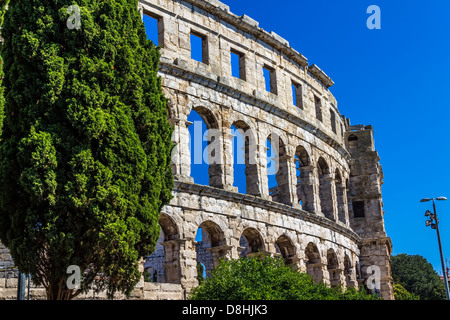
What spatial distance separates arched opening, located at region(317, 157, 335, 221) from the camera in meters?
27.2

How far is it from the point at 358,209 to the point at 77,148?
21.5 meters

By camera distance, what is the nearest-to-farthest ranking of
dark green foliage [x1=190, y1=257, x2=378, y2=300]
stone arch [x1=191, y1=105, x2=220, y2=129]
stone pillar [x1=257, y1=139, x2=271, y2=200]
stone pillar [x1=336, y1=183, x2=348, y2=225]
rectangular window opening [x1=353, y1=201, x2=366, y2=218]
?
dark green foliage [x1=190, y1=257, x2=378, y2=300] < stone arch [x1=191, y1=105, x2=220, y2=129] < stone pillar [x1=257, y1=139, x2=271, y2=200] < stone pillar [x1=336, y1=183, x2=348, y2=225] < rectangular window opening [x1=353, y1=201, x2=366, y2=218]

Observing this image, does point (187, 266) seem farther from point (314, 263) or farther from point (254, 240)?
point (314, 263)

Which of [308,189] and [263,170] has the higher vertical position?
[263,170]

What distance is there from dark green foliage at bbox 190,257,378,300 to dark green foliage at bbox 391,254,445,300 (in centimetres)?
4029

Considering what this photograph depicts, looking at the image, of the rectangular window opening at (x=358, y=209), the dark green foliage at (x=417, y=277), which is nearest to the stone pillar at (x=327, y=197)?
the rectangular window opening at (x=358, y=209)

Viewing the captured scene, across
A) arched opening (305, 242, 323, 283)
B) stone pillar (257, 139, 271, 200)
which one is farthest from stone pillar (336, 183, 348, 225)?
stone pillar (257, 139, 271, 200)

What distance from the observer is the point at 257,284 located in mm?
14125

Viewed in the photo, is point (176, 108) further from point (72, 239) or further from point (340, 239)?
point (340, 239)

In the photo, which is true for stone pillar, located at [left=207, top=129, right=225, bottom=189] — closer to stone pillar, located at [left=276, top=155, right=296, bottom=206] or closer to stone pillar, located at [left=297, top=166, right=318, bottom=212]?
stone pillar, located at [left=276, top=155, right=296, bottom=206]

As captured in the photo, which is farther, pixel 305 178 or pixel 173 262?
pixel 305 178

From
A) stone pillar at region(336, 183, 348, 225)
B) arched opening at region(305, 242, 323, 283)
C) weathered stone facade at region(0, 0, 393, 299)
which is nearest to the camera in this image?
weathered stone facade at region(0, 0, 393, 299)

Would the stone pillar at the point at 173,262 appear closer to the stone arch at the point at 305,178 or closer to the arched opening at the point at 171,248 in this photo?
the arched opening at the point at 171,248

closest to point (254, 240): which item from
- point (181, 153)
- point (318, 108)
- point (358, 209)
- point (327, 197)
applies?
point (181, 153)
